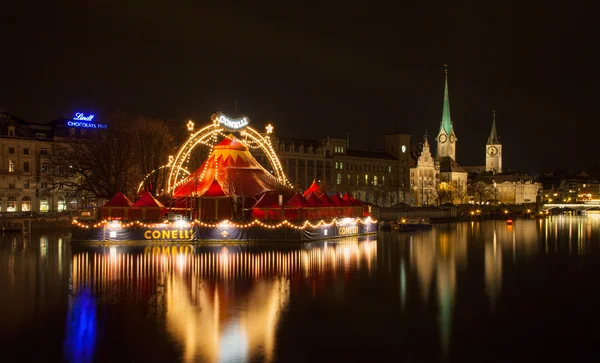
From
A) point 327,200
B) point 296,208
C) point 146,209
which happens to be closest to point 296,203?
point 296,208

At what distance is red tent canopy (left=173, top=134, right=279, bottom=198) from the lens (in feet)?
147

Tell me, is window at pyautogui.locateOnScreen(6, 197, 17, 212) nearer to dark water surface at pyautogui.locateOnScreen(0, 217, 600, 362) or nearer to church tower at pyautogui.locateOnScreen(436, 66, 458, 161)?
dark water surface at pyautogui.locateOnScreen(0, 217, 600, 362)

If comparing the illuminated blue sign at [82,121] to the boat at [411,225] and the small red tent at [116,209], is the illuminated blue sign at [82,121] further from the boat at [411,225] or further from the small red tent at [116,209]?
the small red tent at [116,209]

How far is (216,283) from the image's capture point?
2431 cm

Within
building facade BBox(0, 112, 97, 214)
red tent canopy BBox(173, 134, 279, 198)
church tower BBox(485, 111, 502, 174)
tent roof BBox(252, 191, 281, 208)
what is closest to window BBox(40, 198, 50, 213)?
building facade BBox(0, 112, 97, 214)

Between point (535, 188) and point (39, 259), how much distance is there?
542 ft

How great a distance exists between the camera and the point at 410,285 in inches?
977

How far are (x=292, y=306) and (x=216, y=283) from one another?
4945mm

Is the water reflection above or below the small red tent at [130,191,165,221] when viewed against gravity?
below

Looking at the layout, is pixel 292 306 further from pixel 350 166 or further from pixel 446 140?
pixel 446 140

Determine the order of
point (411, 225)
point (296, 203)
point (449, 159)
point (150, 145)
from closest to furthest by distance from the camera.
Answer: point (296, 203), point (150, 145), point (411, 225), point (449, 159)

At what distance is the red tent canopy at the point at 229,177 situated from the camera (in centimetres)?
4469

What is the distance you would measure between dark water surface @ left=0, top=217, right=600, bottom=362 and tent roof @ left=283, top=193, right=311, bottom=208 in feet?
18.7

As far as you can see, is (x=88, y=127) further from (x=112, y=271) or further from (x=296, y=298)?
(x=296, y=298)
